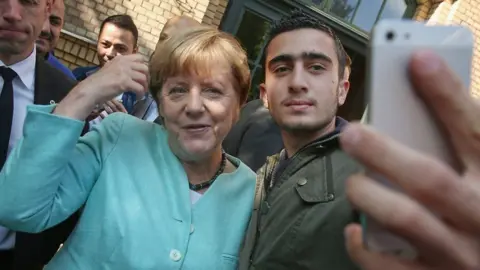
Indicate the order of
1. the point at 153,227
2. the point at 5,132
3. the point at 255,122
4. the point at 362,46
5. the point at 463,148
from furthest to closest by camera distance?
the point at 362,46
the point at 255,122
the point at 5,132
the point at 153,227
the point at 463,148

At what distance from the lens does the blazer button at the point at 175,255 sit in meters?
1.28

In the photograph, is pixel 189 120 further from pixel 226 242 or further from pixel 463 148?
pixel 463 148

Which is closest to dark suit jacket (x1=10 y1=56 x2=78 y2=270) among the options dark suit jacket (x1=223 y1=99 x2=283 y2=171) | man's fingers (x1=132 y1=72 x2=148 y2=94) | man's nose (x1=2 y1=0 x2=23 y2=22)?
man's nose (x1=2 y1=0 x2=23 y2=22)

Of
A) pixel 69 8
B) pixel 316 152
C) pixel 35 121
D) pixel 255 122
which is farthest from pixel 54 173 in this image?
pixel 69 8

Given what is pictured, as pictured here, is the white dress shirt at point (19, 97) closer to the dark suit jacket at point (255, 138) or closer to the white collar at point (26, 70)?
the white collar at point (26, 70)

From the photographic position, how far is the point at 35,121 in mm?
1203

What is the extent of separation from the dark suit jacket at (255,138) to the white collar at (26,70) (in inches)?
50.4

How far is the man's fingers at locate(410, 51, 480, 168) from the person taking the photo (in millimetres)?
504

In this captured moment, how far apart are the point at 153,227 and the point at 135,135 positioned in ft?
1.10

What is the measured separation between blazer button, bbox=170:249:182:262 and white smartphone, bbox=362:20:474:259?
0.81m

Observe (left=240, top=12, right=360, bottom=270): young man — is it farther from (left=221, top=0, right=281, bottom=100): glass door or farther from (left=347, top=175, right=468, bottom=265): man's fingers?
(left=221, top=0, right=281, bottom=100): glass door

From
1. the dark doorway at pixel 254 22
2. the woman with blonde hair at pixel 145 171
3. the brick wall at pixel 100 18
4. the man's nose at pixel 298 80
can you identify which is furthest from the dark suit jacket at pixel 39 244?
the dark doorway at pixel 254 22

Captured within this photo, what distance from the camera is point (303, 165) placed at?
1541 millimetres

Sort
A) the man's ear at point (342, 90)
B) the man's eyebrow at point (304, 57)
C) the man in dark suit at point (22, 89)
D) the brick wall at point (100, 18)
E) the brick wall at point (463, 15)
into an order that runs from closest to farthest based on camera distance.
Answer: the man in dark suit at point (22, 89), the man's eyebrow at point (304, 57), the man's ear at point (342, 90), the brick wall at point (100, 18), the brick wall at point (463, 15)
